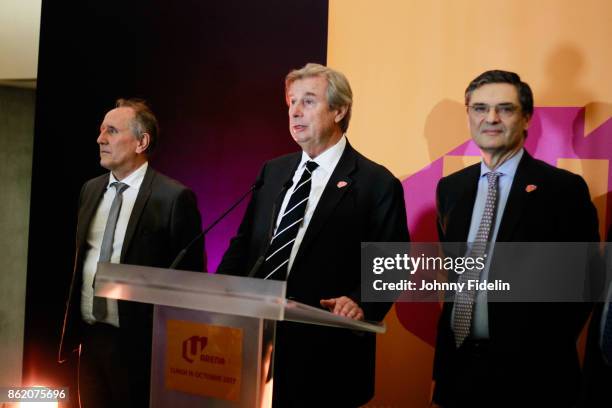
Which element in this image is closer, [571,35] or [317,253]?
[317,253]

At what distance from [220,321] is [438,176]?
5.89ft

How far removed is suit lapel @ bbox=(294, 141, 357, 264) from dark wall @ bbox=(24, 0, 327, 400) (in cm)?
91

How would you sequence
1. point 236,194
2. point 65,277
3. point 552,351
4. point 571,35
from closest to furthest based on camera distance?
point 552,351 < point 571,35 < point 236,194 < point 65,277

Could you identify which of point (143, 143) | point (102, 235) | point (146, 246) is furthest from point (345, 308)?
point (143, 143)

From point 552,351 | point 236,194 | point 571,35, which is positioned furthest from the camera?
point 236,194

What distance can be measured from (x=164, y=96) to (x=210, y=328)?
2.38 m

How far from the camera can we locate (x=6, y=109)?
4.56m

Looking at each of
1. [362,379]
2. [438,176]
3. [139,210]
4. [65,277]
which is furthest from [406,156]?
[65,277]

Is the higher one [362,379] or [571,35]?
[571,35]

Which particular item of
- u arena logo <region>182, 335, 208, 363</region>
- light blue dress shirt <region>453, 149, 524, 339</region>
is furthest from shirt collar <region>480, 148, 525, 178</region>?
u arena logo <region>182, 335, 208, 363</region>

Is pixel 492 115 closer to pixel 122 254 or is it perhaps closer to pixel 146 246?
pixel 146 246

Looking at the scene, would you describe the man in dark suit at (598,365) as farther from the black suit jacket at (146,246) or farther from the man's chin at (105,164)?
the man's chin at (105,164)

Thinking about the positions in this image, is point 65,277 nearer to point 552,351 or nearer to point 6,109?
point 6,109

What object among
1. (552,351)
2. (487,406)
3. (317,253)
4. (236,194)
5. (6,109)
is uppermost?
(6,109)
